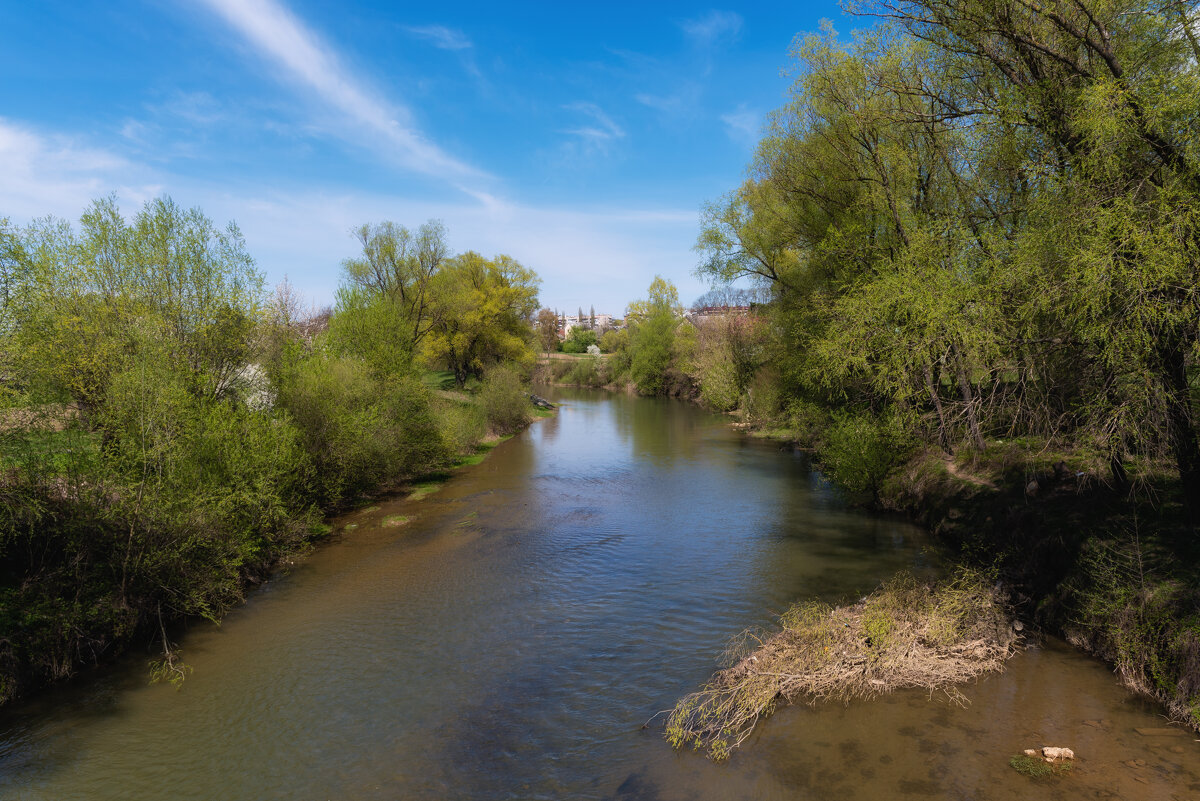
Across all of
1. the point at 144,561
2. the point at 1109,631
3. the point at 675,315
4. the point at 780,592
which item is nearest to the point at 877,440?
the point at 780,592

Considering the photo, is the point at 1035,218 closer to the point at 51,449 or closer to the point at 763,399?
the point at 51,449

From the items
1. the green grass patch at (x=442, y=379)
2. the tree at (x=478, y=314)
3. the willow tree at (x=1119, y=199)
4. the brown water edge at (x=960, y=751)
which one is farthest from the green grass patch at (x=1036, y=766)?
the green grass patch at (x=442, y=379)

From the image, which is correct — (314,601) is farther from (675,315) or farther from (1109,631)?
(675,315)

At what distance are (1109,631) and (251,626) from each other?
50.3 feet

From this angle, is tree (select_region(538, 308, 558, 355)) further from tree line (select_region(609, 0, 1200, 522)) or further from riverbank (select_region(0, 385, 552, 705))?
riverbank (select_region(0, 385, 552, 705))

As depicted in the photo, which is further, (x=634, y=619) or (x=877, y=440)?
(x=877, y=440)

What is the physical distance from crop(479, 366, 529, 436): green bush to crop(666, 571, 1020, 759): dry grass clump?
30.0m

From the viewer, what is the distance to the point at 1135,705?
27.9ft

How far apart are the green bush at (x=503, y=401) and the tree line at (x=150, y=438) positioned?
15155mm

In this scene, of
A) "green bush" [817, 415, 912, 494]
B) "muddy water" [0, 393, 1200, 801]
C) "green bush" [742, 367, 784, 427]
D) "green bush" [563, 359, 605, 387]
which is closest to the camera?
"muddy water" [0, 393, 1200, 801]

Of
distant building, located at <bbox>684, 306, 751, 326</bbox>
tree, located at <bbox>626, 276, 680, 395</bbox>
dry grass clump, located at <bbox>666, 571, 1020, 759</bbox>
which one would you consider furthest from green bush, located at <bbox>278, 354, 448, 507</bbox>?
tree, located at <bbox>626, 276, 680, 395</bbox>

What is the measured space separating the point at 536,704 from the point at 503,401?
31.1 metres

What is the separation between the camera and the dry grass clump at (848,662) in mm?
8578

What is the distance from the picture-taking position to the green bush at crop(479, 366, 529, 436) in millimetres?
39312
